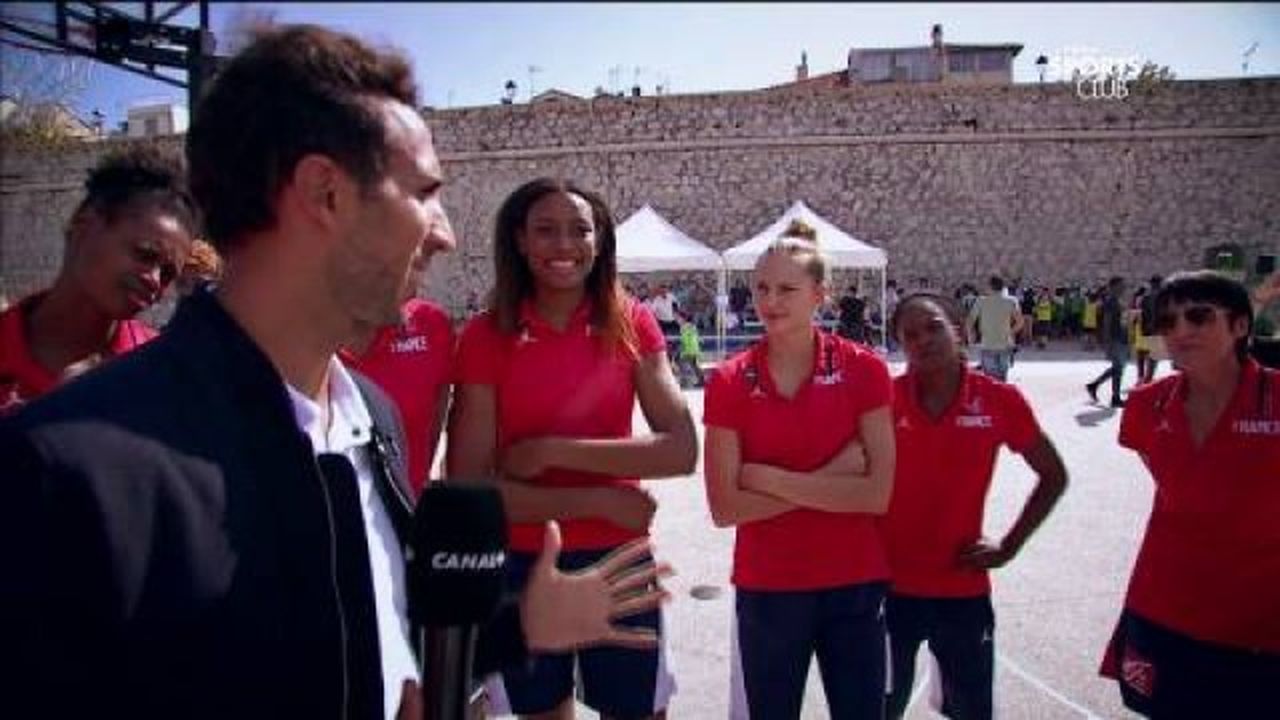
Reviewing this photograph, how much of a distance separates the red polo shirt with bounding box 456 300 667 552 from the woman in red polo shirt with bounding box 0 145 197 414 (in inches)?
35.1

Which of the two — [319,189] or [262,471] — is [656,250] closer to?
[319,189]

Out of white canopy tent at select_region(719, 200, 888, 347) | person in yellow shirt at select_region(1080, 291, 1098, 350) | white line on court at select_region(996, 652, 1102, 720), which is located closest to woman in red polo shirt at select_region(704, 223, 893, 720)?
white line on court at select_region(996, 652, 1102, 720)

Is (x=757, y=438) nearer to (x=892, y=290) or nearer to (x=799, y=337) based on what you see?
(x=799, y=337)

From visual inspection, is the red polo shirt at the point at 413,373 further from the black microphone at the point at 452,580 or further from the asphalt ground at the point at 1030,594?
the black microphone at the point at 452,580

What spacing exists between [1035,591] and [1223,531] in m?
2.72

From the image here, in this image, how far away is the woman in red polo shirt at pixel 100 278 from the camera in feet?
8.30

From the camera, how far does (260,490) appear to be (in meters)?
1.20

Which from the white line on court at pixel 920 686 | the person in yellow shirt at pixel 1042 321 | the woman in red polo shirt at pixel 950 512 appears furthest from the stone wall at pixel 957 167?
the woman in red polo shirt at pixel 950 512

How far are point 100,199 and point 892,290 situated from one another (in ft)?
82.6

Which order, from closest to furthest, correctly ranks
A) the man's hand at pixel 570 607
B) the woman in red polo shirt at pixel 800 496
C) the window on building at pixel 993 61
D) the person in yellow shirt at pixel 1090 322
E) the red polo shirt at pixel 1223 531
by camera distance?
the man's hand at pixel 570 607, the red polo shirt at pixel 1223 531, the woman in red polo shirt at pixel 800 496, the person in yellow shirt at pixel 1090 322, the window on building at pixel 993 61

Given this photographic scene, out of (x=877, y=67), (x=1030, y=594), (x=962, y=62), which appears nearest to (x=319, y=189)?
(x=1030, y=594)

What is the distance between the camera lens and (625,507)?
2.64 m

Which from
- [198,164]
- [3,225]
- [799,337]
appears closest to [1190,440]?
[799,337]

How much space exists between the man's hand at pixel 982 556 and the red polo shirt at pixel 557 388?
106cm
